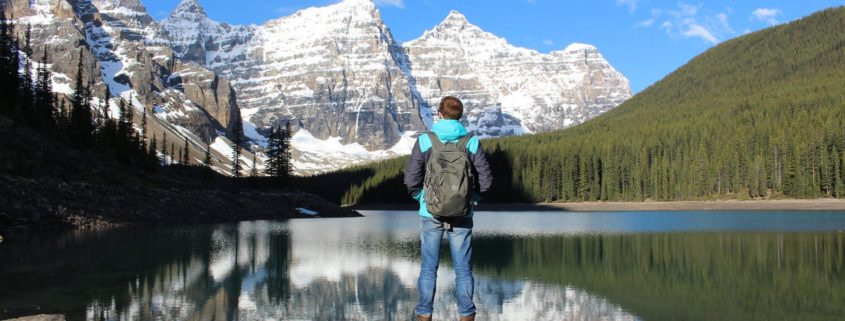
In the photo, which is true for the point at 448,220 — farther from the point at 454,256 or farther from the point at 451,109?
the point at 451,109

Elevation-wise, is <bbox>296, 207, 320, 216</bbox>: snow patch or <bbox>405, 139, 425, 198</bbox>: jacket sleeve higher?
<bbox>405, 139, 425, 198</bbox>: jacket sleeve

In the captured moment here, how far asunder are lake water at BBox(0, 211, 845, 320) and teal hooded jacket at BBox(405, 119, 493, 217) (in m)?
6.38

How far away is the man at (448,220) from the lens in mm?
10664

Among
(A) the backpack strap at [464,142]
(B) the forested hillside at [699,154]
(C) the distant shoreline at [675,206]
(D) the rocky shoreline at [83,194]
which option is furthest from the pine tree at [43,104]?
(B) the forested hillside at [699,154]

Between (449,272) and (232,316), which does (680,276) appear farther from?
(232,316)

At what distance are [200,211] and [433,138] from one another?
65.7m

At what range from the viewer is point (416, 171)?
10680mm

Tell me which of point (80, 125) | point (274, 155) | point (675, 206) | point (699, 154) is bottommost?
point (675, 206)

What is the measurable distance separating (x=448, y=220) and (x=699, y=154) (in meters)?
132

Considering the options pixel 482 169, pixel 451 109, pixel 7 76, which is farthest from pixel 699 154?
pixel 482 169

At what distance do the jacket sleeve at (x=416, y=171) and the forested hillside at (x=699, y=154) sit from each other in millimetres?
114802

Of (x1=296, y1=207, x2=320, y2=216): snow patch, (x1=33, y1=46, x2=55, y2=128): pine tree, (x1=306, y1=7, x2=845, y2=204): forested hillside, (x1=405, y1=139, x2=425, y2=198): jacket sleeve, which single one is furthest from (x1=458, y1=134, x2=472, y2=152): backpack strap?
(x1=306, y1=7, x2=845, y2=204): forested hillside

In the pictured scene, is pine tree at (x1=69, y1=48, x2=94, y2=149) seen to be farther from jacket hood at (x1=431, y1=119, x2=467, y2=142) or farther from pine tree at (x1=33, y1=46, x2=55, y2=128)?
jacket hood at (x1=431, y1=119, x2=467, y2=142)

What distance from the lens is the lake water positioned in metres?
17.3
